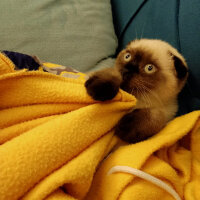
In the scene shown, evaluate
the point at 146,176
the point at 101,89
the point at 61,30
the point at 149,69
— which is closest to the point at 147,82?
the point at 149,69

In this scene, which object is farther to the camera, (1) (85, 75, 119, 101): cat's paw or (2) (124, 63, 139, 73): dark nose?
(2) (124, 63, 139, 73): dark nose

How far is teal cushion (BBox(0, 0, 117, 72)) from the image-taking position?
989 millimetres

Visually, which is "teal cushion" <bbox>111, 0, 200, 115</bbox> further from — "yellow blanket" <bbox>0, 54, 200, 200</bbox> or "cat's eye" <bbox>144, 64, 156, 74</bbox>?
"yellow blanket" <bbox>0, 54, 200, 200</bbox>

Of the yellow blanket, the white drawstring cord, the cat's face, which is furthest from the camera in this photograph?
the cat's face

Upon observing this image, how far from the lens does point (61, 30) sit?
3.60 feet

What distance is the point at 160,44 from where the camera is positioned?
0.97 metres

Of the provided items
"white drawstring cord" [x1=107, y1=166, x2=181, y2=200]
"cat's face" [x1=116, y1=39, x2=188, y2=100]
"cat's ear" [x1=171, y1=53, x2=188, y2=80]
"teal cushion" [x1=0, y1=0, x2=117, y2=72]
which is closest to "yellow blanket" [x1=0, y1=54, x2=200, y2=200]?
"white drawstring cord" [x1=107, y1=166, x2=181, y2=200]

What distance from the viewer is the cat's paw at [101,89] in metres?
0.64

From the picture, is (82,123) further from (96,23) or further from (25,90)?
(96,23)

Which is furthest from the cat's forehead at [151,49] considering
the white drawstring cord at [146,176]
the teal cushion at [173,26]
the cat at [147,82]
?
the white drawstring cord at [146,176]

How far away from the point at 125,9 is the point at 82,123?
0.93 m

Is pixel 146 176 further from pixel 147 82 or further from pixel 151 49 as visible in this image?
pixel 151 49

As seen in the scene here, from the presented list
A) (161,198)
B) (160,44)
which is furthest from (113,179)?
(160,44)

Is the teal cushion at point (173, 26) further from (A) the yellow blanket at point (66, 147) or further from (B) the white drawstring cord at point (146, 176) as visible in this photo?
(B) the white drawstring cord at point (146, 176)
